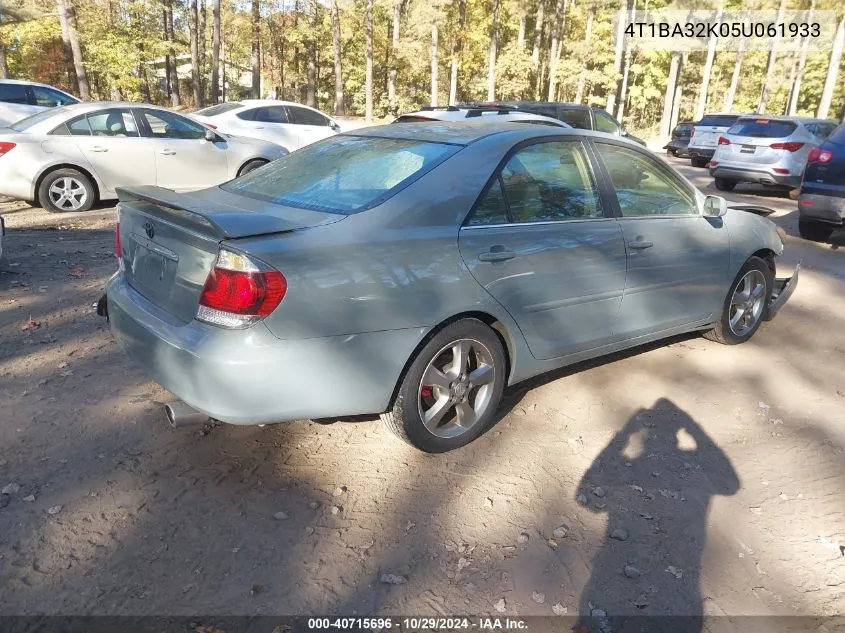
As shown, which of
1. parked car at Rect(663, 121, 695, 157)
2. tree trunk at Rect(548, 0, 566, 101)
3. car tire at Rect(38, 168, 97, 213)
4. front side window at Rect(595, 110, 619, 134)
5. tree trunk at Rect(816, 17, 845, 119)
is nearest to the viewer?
car tire at Rect(38, 168, 97, 213)

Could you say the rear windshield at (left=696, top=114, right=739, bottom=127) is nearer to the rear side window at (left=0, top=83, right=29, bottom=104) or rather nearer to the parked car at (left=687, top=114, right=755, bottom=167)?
the parked car at (left=687, top=114, right=755, bottom=167)

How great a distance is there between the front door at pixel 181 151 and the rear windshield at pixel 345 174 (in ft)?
21.2

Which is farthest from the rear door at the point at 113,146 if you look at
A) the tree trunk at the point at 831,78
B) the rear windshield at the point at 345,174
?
the tree trunk at the point at 831,78

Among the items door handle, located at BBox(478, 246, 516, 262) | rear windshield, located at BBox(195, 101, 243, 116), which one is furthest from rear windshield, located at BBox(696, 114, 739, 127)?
door handle, located at BBox(478, 246, 516, 262)

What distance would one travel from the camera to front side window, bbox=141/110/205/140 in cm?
980

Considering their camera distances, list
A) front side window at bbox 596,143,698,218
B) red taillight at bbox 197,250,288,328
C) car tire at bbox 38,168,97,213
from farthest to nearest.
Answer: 1. car tire at bbox 38,168,97,213
2. front side window at bbox 596,143,698,218
3. red taillight at bbox 197,250,288,328

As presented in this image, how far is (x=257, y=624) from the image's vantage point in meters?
2.39

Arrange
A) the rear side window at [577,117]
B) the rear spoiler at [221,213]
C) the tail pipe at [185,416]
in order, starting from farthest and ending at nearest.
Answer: the rear side window at [577,117], the tail pipe at [185,416], the rear spoiler at [221,213]

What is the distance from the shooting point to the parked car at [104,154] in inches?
348

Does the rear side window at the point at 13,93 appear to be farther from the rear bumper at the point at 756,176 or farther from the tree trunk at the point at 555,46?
the tree trunk at the point at 555,46

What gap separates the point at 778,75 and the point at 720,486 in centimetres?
5756

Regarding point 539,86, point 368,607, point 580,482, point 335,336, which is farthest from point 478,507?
point 539,86

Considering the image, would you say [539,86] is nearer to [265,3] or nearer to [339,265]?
[265,3]

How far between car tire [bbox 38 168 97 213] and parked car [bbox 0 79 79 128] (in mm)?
4506
